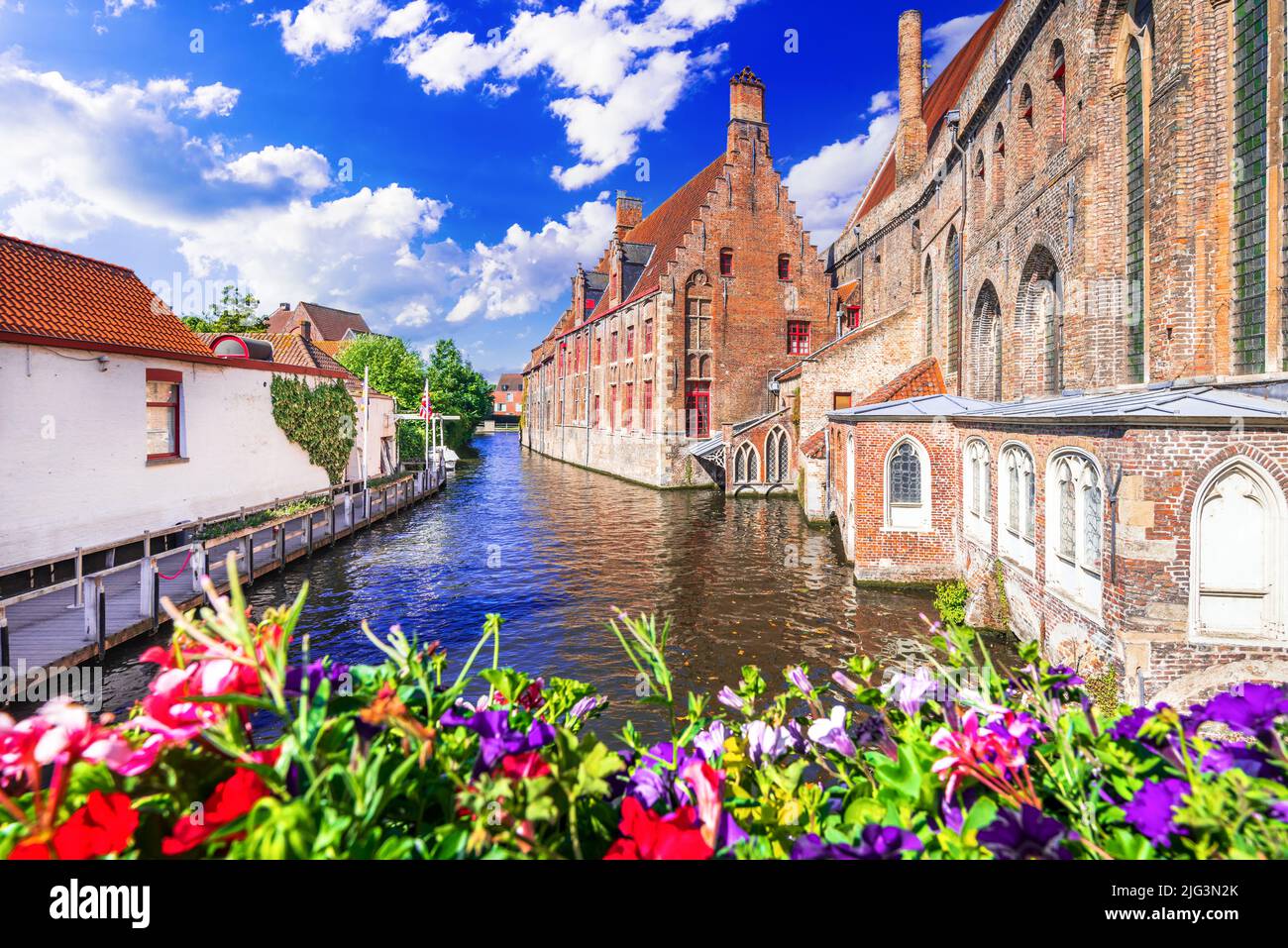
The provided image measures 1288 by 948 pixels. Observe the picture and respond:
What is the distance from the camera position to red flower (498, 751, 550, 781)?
130 centimetres

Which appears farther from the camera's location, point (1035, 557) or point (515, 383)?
point (515, 383)

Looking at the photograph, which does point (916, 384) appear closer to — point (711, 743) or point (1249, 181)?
point (1249, 181)

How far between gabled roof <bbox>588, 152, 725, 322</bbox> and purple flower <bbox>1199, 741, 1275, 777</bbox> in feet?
103

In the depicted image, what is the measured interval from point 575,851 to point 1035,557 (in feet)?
32.0

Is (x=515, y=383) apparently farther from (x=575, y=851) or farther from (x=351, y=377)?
(x=575, y=851)

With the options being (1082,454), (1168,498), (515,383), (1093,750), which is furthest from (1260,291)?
(515,383)

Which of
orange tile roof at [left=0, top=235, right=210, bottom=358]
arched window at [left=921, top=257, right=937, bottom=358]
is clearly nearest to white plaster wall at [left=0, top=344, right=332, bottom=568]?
orange tile roof at [left=0, top=235, right=210, bottom=358]

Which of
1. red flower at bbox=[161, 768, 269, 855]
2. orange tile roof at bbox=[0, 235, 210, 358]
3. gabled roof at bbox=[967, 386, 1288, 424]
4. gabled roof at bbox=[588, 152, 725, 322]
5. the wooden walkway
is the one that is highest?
gabled roof at bbox=[588, 152, 725, 322]

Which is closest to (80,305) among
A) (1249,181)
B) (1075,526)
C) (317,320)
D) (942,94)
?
(1075,526)

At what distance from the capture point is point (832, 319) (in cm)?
3397

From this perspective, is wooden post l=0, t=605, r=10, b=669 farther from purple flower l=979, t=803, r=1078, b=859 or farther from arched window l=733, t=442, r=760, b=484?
arched window l=733, t=442, r=760, b=484

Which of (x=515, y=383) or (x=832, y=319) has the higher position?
(x=515, y=383)

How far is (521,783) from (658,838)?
262 millimetres

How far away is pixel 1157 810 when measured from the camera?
1242mm
